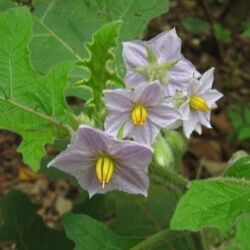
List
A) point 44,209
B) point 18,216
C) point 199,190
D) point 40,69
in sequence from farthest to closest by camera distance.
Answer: point 44,209
point 18,216
point 40,69
point 199,190

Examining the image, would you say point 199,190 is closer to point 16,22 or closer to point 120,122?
point 120,122

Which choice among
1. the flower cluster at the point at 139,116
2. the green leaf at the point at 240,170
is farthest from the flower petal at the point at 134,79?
the green leaf at the point at 240,170

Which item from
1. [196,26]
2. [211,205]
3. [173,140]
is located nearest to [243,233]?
[211,205]

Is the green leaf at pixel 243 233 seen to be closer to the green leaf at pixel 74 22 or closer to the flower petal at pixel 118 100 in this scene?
the flower petal at pixel 118 100

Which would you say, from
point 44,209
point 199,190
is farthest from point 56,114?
point 44,209

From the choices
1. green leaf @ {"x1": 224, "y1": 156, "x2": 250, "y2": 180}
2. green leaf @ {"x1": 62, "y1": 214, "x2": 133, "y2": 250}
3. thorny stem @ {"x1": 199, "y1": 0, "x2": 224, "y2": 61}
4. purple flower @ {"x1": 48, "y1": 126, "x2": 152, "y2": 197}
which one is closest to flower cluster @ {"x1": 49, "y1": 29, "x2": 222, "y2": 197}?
purple flower @ {"x1": 48, "y1": 126, "x2": 152, "y2": 197}

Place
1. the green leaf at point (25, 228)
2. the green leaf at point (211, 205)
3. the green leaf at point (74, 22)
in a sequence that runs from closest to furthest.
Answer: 1. the green leaf at point (211, 205)
2. the green leaf at point (74, 22)
3. the green leaf at point (25, 228)
